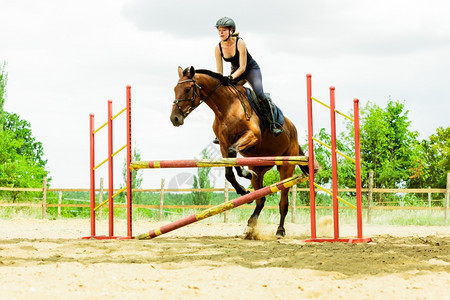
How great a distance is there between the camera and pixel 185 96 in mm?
6238

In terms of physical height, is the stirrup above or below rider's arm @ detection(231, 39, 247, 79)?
below

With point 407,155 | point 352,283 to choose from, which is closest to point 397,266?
point 352,283

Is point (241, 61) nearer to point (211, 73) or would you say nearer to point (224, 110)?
point (211, 73)

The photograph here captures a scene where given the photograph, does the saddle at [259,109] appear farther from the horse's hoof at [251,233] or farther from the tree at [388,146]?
the tree at [388,146]

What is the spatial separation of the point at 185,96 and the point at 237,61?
3.88 ft

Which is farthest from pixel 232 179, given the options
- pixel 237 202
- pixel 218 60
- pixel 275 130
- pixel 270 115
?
pixel 218 60

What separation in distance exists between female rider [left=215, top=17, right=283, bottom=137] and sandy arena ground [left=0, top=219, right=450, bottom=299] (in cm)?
208

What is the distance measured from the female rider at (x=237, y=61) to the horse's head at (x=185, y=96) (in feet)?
1.78

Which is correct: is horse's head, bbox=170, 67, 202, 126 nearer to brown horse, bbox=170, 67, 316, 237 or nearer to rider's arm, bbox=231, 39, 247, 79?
brown horse, bbox=170, 67, 316, 237

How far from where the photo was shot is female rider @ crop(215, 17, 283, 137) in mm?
Result: 6840

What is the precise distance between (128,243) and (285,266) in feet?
7.83

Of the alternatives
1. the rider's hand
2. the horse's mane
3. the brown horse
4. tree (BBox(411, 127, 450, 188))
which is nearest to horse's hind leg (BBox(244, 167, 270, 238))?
the brown horse

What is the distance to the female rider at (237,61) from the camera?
269 inches

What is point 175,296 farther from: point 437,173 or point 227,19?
point 437,173
